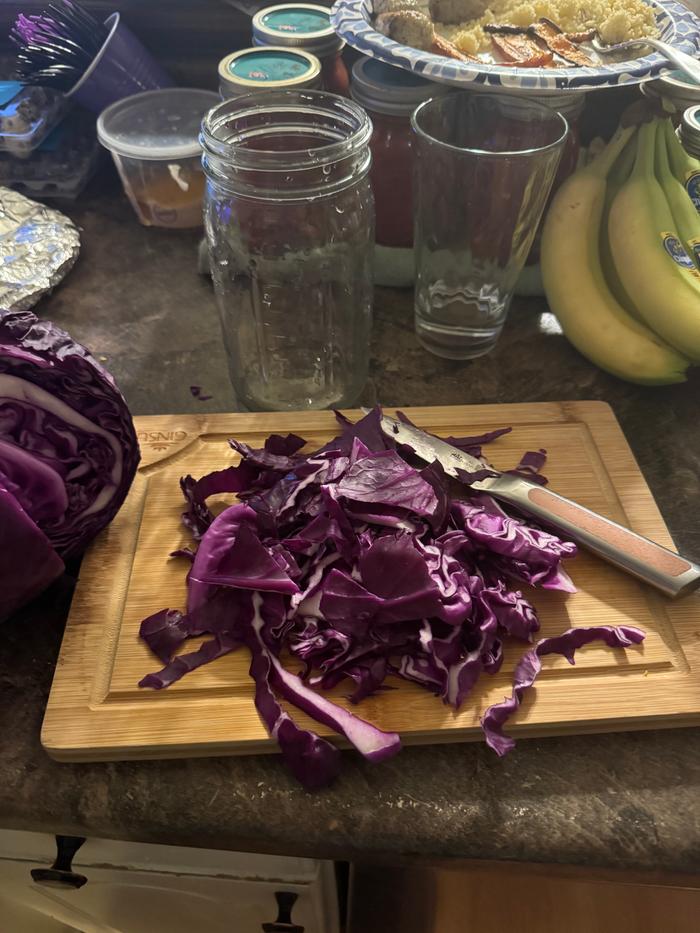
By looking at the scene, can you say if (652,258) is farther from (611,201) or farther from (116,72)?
(116,72)

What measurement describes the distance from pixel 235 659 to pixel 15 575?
0.71 ft

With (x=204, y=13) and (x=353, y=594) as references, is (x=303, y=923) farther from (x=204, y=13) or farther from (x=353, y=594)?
(x=204, y=13)

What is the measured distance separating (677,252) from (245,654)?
0.72 m

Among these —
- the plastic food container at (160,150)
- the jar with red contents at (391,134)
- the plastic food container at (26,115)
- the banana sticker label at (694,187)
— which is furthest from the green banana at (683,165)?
the plastic food container at (26,115)

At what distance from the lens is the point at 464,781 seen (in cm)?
64

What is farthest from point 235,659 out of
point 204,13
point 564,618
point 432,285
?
point 204,13

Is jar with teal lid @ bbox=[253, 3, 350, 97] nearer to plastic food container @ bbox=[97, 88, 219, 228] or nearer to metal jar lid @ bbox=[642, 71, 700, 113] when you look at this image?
plastic food container @ bbox=[97, 88, 219, 228]

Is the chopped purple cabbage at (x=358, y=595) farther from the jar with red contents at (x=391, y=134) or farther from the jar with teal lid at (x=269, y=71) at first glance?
the jar with teal lid at (x=269, y=71)

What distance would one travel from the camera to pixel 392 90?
991mm

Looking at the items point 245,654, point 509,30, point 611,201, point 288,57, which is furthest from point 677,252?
point 245,654

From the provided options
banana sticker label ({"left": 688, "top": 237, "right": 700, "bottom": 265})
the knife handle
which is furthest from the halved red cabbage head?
banana sticker label ({"left": 688, "top": 237, "right": 700, "bottom": 265})

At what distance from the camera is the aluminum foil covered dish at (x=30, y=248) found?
3.66 feet

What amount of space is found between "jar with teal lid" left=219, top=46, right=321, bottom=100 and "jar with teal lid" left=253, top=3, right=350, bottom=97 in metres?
0.03

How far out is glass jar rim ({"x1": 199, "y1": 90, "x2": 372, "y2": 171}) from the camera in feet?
2.59
